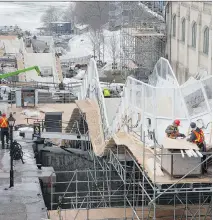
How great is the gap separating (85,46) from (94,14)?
31.7 feet

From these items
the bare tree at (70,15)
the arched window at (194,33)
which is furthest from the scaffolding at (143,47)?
the bare tree at (70,15)

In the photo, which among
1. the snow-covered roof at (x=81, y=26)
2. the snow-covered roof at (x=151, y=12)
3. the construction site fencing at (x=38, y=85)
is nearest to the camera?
the construction site fencing at (x=38, y=85)

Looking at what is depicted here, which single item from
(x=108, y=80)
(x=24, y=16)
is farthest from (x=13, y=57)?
(x=24, y=16)

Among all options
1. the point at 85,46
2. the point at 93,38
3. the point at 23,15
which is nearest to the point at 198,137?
the point at 93,38

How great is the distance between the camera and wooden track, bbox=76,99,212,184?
14.4 metres

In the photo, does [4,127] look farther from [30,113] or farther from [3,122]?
[30,113]

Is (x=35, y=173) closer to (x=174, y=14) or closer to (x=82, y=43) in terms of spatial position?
(x=174, y=14)

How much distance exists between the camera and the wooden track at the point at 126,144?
14.4 m

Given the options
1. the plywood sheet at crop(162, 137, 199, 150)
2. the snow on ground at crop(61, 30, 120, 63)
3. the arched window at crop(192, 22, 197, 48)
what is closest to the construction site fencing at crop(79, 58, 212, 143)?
the plywood sheet at crop(162, 137, 199, 150)

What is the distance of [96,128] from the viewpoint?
21578 millimetres

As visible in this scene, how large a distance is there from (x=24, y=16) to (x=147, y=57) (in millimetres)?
79957

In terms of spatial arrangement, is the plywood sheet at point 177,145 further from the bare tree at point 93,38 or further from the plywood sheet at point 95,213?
the bare tree at point 93,38

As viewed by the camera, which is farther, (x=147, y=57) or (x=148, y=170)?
(x=147, y=57)

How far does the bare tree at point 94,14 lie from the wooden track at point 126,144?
5925cm
